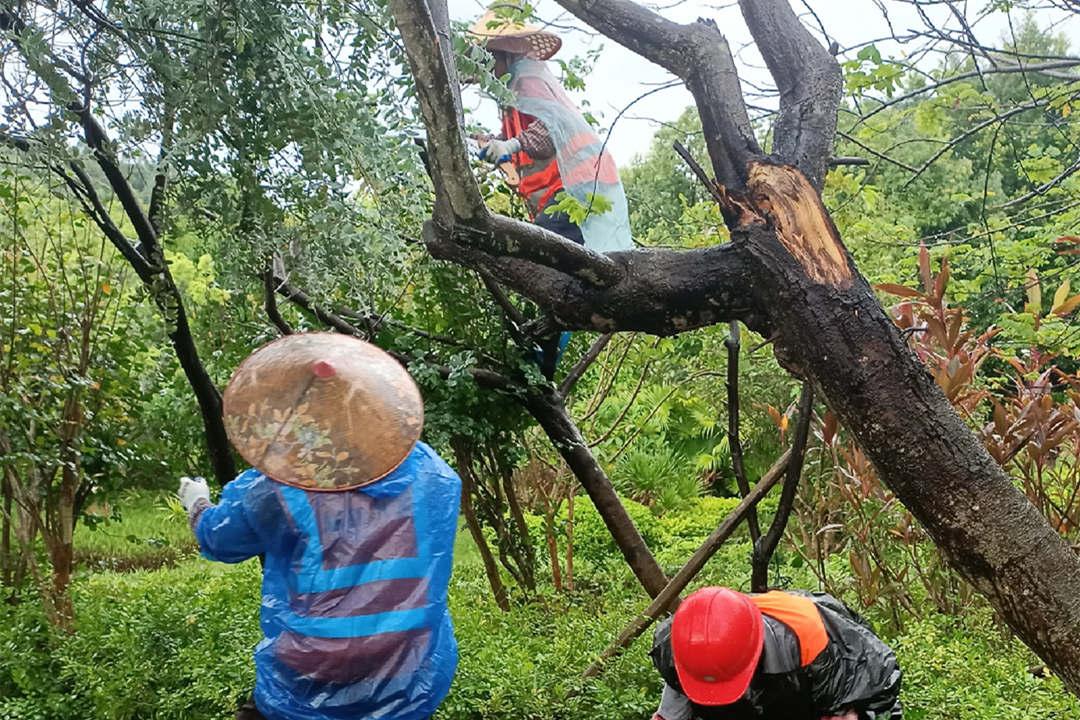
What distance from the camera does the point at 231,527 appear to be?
2979 mm

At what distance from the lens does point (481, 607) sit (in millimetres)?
5602

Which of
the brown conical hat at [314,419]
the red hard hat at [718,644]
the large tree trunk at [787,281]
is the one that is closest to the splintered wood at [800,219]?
the large tree trunk at [787,281]

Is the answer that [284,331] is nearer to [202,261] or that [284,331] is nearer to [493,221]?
[493,221]

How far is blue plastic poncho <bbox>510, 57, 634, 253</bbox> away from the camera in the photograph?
430 cm

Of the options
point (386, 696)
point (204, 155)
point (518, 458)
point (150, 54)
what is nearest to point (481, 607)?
point (518, 458)

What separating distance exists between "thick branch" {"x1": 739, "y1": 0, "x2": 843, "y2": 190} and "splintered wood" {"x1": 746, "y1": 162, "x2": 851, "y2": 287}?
82 millimetres

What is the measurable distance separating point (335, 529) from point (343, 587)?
0.17 m

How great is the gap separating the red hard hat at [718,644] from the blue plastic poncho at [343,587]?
2.77 ft

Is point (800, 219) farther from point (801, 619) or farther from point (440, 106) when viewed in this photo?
point (801, 619)

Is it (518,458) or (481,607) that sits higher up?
(518,458)

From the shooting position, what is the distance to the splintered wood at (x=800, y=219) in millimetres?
2258

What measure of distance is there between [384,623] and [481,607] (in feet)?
8.86

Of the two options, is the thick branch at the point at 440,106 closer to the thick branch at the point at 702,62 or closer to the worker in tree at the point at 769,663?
the thick branch at the point at 702,62

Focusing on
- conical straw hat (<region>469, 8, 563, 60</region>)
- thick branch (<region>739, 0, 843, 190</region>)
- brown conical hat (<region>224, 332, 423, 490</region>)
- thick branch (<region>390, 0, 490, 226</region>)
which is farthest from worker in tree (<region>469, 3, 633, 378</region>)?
thick branch (<region>390, 0, 490, 226</region>)
